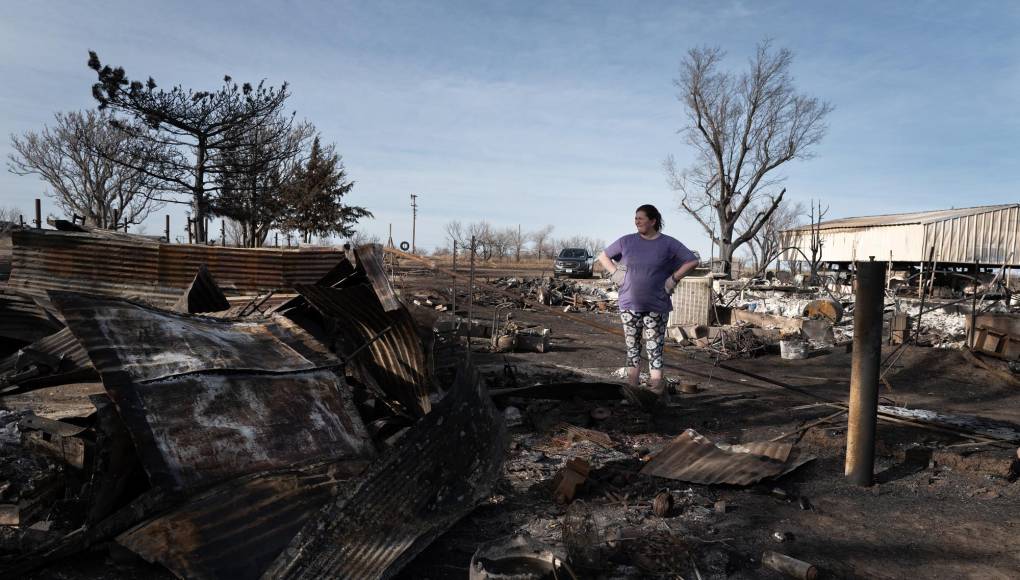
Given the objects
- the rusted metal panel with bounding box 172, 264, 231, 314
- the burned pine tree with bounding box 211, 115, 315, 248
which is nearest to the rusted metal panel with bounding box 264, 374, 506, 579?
the rusted metal panel with bounding box 172, 264, 231, 314

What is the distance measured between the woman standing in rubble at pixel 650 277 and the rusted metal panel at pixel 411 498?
2.31m

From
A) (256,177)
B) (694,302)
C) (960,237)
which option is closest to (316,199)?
(256,177)

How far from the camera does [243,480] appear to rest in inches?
109

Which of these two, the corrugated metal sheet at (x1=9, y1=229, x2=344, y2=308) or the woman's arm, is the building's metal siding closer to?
the woman's arm

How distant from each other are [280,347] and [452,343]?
106 inches

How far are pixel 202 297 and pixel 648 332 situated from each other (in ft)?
13.0

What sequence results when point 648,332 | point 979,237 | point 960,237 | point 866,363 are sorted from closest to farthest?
point 866,363 → point 648,332 → point 979,237 → point 960,237

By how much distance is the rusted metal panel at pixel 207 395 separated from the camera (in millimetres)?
2804

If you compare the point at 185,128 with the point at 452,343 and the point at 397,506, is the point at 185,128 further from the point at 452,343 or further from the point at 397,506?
the point at 397,506

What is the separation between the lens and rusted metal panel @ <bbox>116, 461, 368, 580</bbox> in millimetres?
2410

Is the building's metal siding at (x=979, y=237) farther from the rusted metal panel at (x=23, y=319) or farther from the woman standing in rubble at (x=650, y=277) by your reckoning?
the rusted metal panel at (x=23, y=319)

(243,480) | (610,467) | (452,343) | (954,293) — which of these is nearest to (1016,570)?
(610,467)

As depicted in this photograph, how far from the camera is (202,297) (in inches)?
217

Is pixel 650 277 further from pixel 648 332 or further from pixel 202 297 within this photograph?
pixel 202 297
